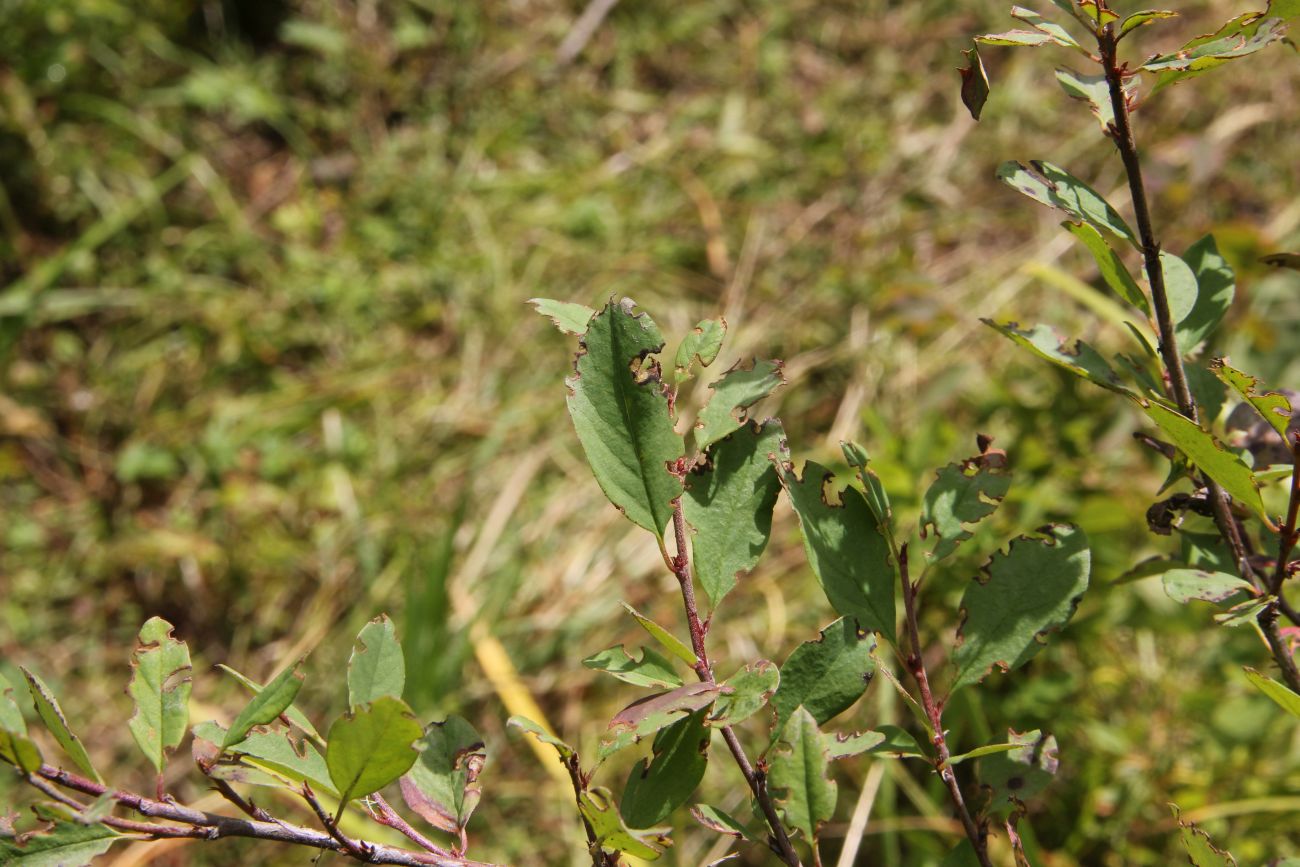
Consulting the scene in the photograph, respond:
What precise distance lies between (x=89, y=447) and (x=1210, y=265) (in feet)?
7.07

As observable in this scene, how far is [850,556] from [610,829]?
175 mm

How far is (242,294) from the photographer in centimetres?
237

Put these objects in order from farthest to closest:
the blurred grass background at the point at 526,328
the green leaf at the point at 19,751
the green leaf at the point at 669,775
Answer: the blurred grass background at the point at 526,328
the green leaf at the point at 669,775
the green leaf at the point at 19,751

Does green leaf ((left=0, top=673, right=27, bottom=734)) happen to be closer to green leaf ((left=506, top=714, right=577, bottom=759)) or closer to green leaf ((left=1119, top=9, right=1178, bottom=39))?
green leaf ((left=506, top=714, right=577, bottom=759))

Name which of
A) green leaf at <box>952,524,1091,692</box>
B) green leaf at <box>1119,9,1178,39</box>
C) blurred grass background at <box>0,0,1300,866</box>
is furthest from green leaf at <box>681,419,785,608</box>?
blurred grass background at <box>0,0,1300,866</box>

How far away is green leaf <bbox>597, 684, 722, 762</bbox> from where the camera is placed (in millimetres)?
429

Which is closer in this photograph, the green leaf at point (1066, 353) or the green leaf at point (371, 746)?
the green leaf at point (371, 746)

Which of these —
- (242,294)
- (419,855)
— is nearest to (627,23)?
(242,294)

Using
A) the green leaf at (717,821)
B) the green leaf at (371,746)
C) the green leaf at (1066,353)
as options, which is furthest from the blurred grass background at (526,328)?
the green leaf at (371,746)

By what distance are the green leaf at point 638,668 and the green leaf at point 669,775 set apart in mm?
20

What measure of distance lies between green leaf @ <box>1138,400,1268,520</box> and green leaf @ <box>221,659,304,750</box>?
0.35 metres

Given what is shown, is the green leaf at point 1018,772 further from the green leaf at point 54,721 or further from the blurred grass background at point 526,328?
the blurred grass background at point 526,328

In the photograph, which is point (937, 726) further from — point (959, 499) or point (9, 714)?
point (9, 714)

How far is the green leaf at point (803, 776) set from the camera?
0.47 m
